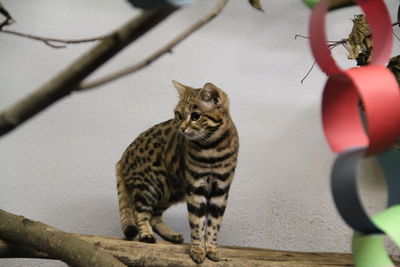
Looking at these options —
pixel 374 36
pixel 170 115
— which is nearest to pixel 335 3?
pixel 374 36

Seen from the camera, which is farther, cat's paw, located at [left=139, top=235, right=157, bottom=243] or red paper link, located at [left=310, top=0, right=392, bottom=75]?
cat's paw, located at [left=139, top=235, right=157, bottom=243]

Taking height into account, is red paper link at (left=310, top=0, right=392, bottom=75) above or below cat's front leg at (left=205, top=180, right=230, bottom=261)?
above

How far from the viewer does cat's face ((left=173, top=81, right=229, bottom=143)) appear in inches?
56.9

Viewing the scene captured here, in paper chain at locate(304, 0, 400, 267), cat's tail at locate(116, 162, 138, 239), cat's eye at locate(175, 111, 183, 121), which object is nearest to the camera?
paper chain at locate(304, 0, 400, 267)

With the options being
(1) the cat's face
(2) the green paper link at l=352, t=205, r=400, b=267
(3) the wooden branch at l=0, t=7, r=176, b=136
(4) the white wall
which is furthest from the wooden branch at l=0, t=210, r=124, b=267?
(3) the wooden branch at l=0, t=7, r=176, b=136

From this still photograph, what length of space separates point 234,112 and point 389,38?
1646 mm

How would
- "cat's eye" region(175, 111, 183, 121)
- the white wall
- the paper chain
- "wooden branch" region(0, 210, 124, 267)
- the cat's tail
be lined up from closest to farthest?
1. the paper chain
2. "wooden branch" region(0, 210, 124, 267)
3. "cat's eye" region(175, 111, 183, 121)
4. the cat's tail
5. the white wall

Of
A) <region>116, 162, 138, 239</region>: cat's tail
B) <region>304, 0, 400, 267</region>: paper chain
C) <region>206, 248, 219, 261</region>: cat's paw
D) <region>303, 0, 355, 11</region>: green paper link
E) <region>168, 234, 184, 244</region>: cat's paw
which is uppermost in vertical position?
<region>303, 0, 355, 11</region>: green paper link

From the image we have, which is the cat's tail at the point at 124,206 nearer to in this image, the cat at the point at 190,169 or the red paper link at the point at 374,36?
the cat at the point at 190,169

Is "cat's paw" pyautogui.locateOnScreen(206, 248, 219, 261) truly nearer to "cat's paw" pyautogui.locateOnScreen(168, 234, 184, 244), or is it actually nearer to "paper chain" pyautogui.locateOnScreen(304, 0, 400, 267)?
"cat's paw" pyautogui.locateOnScreen(168, 234, 184, 244)

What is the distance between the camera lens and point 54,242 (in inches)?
48.9

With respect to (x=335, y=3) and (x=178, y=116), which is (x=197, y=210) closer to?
(x=178, y=116)

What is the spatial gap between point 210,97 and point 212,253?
1.55 feet

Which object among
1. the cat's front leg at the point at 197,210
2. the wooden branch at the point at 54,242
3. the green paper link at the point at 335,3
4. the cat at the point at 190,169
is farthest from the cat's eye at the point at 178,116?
the green paper link at the point at 335,3
